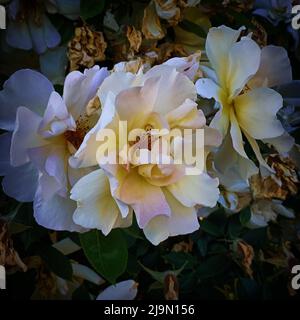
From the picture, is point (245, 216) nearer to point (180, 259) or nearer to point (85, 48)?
point (180, 259)

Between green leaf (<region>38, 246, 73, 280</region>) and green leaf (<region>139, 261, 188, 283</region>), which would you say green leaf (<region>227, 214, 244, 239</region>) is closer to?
green leaf (<region>139, 261, 188, 283</region>)

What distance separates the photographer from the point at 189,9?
1.71 feet

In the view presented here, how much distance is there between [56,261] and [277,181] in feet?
0.83

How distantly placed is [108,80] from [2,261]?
0.68 ft

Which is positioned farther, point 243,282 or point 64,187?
point 243,282

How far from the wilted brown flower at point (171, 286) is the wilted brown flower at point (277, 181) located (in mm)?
129

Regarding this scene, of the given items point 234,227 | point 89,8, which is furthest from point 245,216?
point 89,8

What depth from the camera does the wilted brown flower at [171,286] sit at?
1.91ft

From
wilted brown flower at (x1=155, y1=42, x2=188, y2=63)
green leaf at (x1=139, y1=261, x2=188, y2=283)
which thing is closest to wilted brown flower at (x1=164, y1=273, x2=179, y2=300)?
green leaf at (x1=139, y1=261, x2=188, y2=283)

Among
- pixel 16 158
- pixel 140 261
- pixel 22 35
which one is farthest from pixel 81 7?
pixel 140 261

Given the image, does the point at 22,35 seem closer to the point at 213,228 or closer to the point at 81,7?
the point at 81,7

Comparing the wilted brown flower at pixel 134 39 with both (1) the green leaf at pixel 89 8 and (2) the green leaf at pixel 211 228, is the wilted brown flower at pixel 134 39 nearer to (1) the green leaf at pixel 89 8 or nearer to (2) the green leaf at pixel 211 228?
(1) the green leaf at pixel 89 8

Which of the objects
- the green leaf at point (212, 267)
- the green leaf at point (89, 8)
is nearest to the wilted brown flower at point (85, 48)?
the green leaf at point (89, 8)
